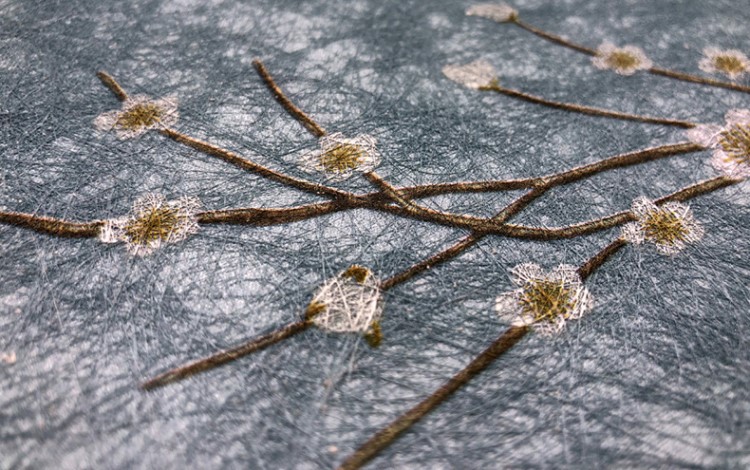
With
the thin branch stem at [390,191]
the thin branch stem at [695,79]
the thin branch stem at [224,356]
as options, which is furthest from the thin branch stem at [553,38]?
the thin branch stem at [224,356]

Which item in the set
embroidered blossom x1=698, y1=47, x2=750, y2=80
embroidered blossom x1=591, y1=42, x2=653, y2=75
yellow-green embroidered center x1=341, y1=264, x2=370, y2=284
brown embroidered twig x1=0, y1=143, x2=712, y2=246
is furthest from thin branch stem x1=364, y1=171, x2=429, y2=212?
embroidered blossom x1=698, y1=47, x2=750, y2=80

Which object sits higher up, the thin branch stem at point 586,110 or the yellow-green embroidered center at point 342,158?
the yellow-green embroidered center at point 342,158

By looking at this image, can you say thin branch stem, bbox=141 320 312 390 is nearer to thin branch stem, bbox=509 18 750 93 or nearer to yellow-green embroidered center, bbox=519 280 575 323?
yellow-green embroidered center, bbox=519 280 575 323

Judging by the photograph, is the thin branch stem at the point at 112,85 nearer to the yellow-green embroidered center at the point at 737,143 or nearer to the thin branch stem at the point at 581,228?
the thin branch stem at the point at 581,228

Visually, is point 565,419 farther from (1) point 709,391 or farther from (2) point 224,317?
(2) point 224,317

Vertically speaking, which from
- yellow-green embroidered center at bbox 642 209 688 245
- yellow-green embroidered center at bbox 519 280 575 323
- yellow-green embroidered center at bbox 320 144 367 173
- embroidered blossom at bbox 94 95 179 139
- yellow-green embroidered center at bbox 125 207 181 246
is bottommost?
yellow-green embroidered center at bbox 642 209 688 245

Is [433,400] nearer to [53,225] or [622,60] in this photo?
Result: [53,225]
